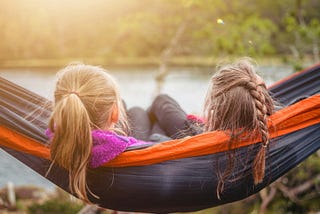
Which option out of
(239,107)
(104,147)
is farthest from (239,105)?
(104,147)

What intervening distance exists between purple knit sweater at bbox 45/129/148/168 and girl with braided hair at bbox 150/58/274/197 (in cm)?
31

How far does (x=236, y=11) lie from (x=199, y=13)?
1.49ft

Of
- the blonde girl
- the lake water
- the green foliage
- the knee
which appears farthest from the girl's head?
the lake water

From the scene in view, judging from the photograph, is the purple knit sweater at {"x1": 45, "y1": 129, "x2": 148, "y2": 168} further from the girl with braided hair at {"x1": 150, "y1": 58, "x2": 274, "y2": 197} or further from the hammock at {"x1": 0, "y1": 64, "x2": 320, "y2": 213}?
the girl with braided hair at {"x1": 150, "y1": 58, "x2": 274, "y2": 197}

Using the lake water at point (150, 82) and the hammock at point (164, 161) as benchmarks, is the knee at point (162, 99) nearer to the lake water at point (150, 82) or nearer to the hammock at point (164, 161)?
the hammock at point (164, 161)

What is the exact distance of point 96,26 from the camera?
6648mm

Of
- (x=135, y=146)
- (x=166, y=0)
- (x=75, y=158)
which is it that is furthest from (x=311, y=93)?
(x=166, y=0)

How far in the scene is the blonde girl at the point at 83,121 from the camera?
1277mm

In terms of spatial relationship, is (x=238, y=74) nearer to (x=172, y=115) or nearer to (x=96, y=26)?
(x=172, y=115)

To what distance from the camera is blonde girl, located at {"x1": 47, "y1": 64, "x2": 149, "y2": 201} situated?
1277mm

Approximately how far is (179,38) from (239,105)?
356 cm

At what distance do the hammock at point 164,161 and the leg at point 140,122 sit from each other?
0.40 meters

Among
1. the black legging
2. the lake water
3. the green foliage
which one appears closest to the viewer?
the black legging

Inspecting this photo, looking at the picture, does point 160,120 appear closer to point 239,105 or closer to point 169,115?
point 169,115
